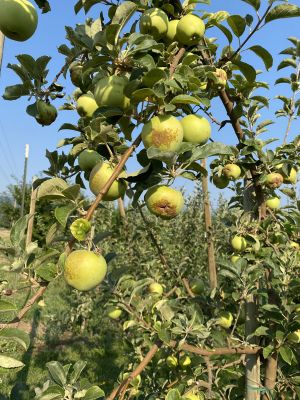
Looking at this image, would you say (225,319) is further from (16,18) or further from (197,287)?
(16,18)

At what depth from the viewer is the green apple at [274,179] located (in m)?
1.74

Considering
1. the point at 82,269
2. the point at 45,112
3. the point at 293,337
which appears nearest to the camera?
the point at 82,269

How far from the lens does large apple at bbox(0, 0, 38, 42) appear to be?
2.96ft

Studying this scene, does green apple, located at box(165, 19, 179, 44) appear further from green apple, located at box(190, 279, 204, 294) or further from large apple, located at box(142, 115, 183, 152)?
green apple, located at box(190, 279, 204, 294)

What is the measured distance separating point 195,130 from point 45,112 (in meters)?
0.47

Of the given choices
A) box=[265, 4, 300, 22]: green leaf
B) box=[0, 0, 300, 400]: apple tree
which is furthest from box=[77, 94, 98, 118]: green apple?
box=[265, 4, 300, 22]: green leaf

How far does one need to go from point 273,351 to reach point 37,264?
123 cm

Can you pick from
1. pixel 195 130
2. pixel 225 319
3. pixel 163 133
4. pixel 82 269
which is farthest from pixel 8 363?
pixel 225 319

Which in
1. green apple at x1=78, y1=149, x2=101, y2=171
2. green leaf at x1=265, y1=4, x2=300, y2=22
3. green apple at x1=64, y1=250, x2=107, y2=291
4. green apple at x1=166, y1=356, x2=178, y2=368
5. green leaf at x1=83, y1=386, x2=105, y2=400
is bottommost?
green apple at x1=166, y1=356, x2=178, y2=368

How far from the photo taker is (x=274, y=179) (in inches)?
68.6

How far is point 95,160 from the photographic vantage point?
3.55 ft

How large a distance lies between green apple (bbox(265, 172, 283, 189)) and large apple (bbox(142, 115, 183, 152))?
36.1 inches

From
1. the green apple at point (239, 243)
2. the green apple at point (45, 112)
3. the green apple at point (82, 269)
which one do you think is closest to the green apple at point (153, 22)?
the green apple at point (45, 112)

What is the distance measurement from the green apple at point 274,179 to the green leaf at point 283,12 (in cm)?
67
